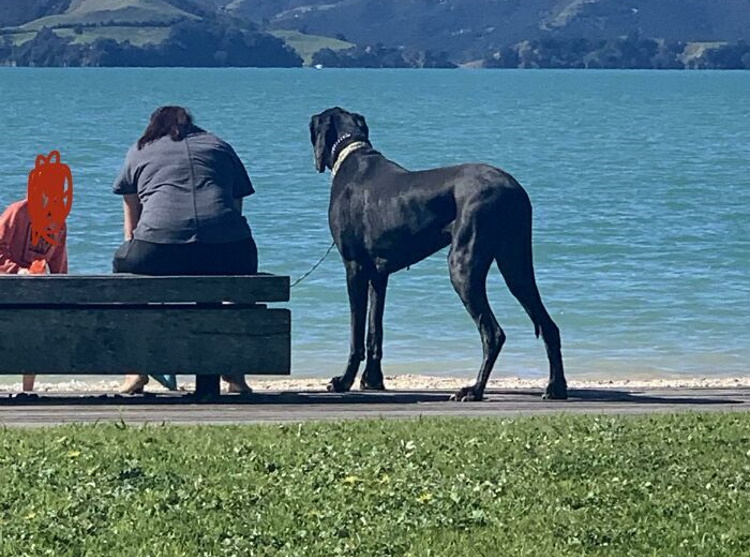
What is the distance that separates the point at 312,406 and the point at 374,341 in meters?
1.23

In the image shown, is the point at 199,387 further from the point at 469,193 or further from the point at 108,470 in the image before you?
the point at 108,470

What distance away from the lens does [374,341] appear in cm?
1081

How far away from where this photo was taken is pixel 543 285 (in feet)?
73.8

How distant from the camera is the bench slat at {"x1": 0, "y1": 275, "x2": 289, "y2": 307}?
938 cm

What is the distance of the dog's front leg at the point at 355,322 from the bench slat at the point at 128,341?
1133 millimetres

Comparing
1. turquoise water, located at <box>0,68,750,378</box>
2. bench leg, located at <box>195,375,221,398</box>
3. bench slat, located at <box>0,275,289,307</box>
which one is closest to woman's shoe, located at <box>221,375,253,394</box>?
bench leg, located at <box>195,375,221,398</box>

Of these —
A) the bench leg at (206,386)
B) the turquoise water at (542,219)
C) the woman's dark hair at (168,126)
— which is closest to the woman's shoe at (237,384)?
the bench leg at (206,386)

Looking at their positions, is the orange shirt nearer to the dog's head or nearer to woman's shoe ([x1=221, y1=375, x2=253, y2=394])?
woman's shoe ([x1=221, y1=375, x2=253, y2=394])

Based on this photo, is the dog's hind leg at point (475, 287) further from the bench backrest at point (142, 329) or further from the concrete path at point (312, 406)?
the bench backrest at point (142, 329)

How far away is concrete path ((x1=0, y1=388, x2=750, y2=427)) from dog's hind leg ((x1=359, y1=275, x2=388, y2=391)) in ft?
1.31

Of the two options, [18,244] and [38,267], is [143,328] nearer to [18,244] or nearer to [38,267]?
[38,267]

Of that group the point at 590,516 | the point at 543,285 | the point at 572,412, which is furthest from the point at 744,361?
the point at 590,516

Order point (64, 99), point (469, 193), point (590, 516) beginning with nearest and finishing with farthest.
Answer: point (590, 516)
point (469, 193)
point (64, 99)

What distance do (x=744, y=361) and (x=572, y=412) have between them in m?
7.52
